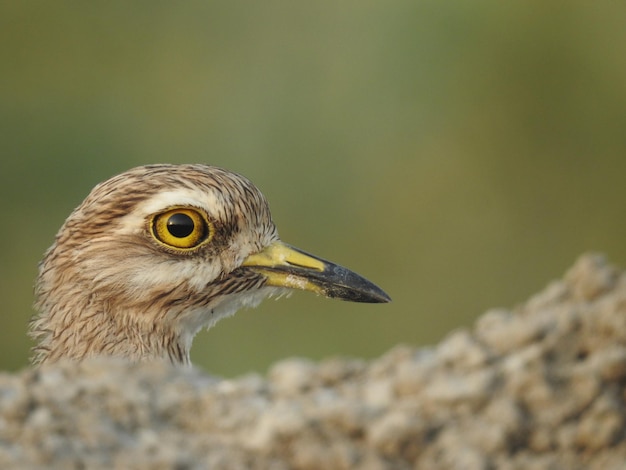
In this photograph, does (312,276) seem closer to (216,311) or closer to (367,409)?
(216,311)

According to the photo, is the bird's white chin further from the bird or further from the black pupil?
the black pupil

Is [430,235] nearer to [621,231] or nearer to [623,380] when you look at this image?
[621,231]

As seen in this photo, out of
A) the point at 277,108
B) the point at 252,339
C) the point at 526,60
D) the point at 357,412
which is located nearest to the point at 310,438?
the point at 357,412

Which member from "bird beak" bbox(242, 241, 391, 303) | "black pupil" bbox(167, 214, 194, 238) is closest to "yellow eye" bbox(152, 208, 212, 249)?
"black pupil" bbox(167, 214, 194, 238)

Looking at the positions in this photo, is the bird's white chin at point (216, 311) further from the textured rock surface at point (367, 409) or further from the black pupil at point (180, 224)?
the textured rock surface at point (367, 409)

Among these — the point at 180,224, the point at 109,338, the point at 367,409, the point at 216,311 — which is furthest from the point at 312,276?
the point at 367,409

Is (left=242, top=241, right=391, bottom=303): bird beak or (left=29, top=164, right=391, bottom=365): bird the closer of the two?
(left=29, top=164, right=391, bottom=365): bird

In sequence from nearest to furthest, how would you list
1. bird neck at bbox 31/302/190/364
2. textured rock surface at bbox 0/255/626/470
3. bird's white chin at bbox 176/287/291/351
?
1. textured rock surface at bbox 0/255/626/470
2. bird neck at bbox 31/302/190/364
3. bird's white chin at bbox 176/287/291/351
